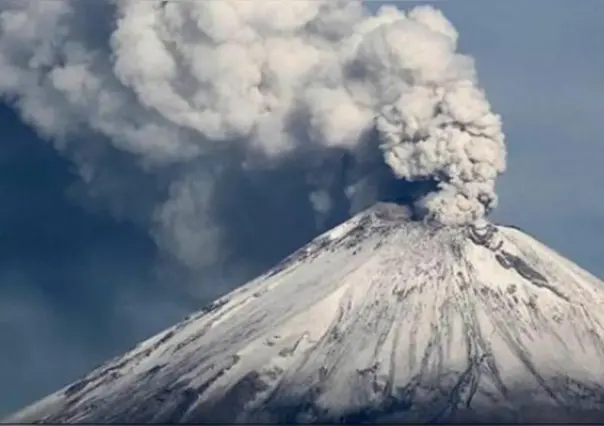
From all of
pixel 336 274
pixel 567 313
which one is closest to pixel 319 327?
pixel 336 274

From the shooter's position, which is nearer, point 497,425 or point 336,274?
point 497,425

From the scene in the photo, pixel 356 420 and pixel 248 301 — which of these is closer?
pixel 356 420

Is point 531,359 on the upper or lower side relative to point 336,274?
lower

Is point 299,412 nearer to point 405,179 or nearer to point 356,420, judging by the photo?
point 356,420

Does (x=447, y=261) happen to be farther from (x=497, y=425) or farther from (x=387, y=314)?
(x=497, y=425)

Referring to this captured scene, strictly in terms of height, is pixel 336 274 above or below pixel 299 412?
above

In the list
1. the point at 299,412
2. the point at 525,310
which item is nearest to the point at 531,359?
the point at 525,310
